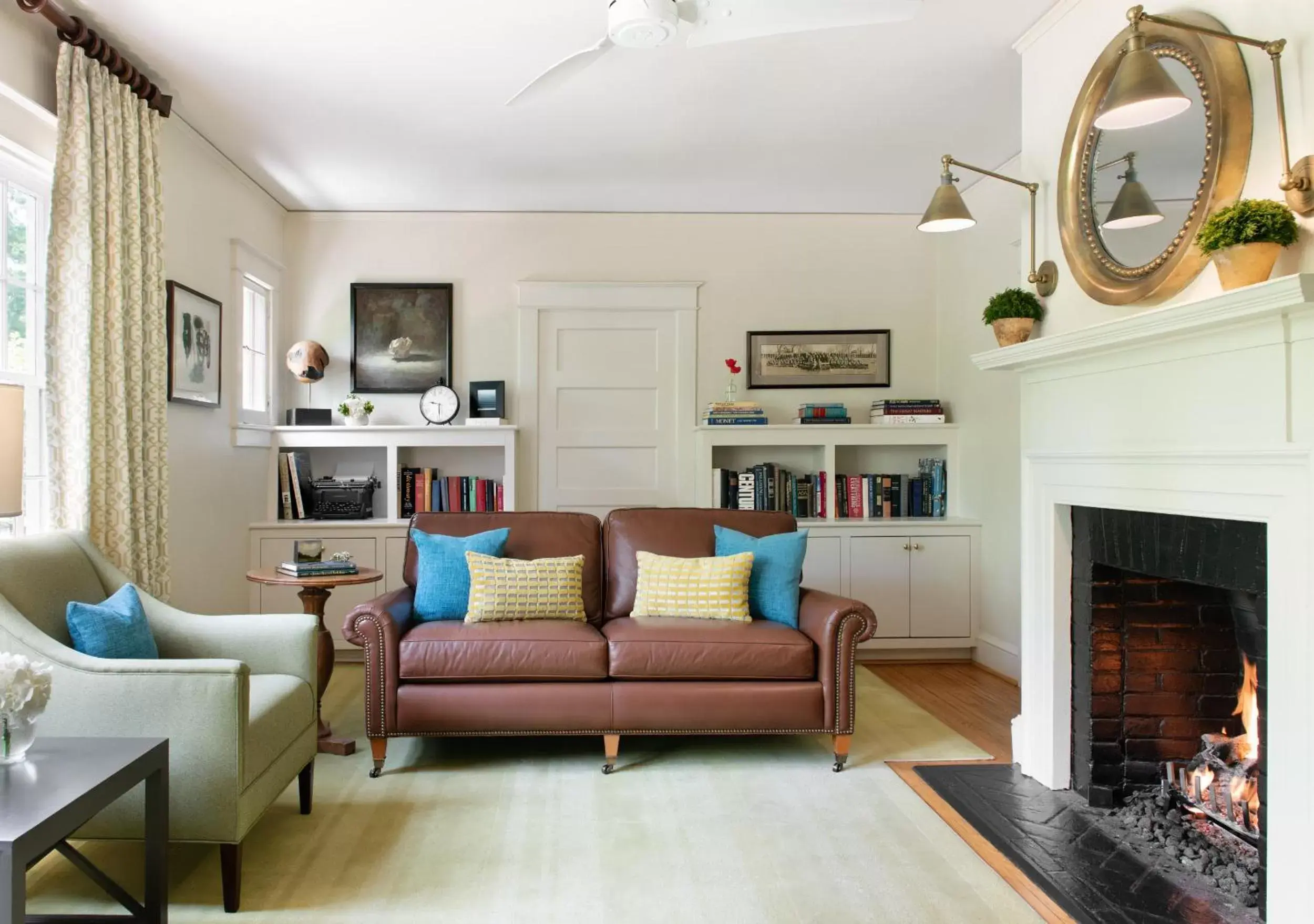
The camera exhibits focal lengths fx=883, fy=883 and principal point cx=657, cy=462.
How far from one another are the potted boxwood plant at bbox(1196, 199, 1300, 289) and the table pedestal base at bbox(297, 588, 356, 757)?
3049 millimetres

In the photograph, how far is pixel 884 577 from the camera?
193 inches

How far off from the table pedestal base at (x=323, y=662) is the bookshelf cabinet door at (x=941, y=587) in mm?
3039

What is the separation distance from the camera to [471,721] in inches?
124

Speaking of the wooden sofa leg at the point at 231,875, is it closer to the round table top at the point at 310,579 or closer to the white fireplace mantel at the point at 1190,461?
the round table top at the point at 310,579

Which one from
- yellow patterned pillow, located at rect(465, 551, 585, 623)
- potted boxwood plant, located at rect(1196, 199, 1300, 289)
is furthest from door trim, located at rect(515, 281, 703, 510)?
potted boxwood plant, located at rect(1196, 199, 1300, 289)

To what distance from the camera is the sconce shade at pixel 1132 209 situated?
7.78ft

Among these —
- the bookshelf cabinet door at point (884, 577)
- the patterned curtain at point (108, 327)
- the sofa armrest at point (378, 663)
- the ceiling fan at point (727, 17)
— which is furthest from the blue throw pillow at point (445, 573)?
the bookshelf cabinet door at point (884, 577)

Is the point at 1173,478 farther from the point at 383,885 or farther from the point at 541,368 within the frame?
the point at 541,368

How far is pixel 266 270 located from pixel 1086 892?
4.69 metres

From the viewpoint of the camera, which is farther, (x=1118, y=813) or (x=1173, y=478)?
(x=1118, y=813)

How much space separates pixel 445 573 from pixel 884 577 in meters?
2.53

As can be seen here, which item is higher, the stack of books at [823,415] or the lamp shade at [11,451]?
the stack of books at [823,415]

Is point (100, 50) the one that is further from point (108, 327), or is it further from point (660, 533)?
point (660, 533)

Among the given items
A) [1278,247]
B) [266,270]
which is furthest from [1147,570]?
[266,270]
